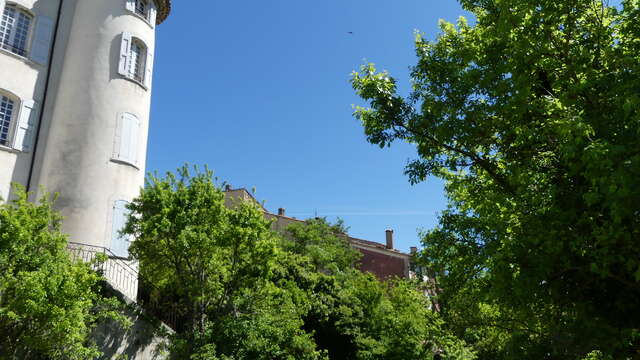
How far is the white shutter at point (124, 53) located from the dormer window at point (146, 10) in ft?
5.32

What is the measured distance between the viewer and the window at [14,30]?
16.3 m

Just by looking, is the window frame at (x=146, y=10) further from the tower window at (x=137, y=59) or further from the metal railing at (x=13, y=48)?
the metal railing at (x=13, y=48)

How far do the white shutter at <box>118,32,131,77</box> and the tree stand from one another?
36.3ft

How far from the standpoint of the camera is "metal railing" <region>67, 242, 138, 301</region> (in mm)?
15055

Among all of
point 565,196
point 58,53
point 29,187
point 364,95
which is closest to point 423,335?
point 364,95

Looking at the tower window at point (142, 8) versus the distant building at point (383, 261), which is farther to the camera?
the distant building at point (383, 261)

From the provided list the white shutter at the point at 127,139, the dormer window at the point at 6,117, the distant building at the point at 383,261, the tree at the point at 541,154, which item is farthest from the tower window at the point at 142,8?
the distant building at the point at 383,261

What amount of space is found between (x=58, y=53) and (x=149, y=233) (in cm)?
929

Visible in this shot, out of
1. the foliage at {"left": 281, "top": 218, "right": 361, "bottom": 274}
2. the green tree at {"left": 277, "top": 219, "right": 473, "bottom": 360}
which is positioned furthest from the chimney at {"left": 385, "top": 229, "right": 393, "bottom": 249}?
the green tree at {"left": 277, "top": 219, "right": 473, "bottom": 360}

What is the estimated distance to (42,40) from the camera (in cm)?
1717

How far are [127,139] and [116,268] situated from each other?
474 cm

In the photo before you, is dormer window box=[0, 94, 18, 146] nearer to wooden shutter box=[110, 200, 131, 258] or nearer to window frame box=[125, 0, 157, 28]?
wooden shutter box=[110, 200, 131, 258]

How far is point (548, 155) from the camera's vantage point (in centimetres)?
772

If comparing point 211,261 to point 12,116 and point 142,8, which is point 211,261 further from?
point 142,8
